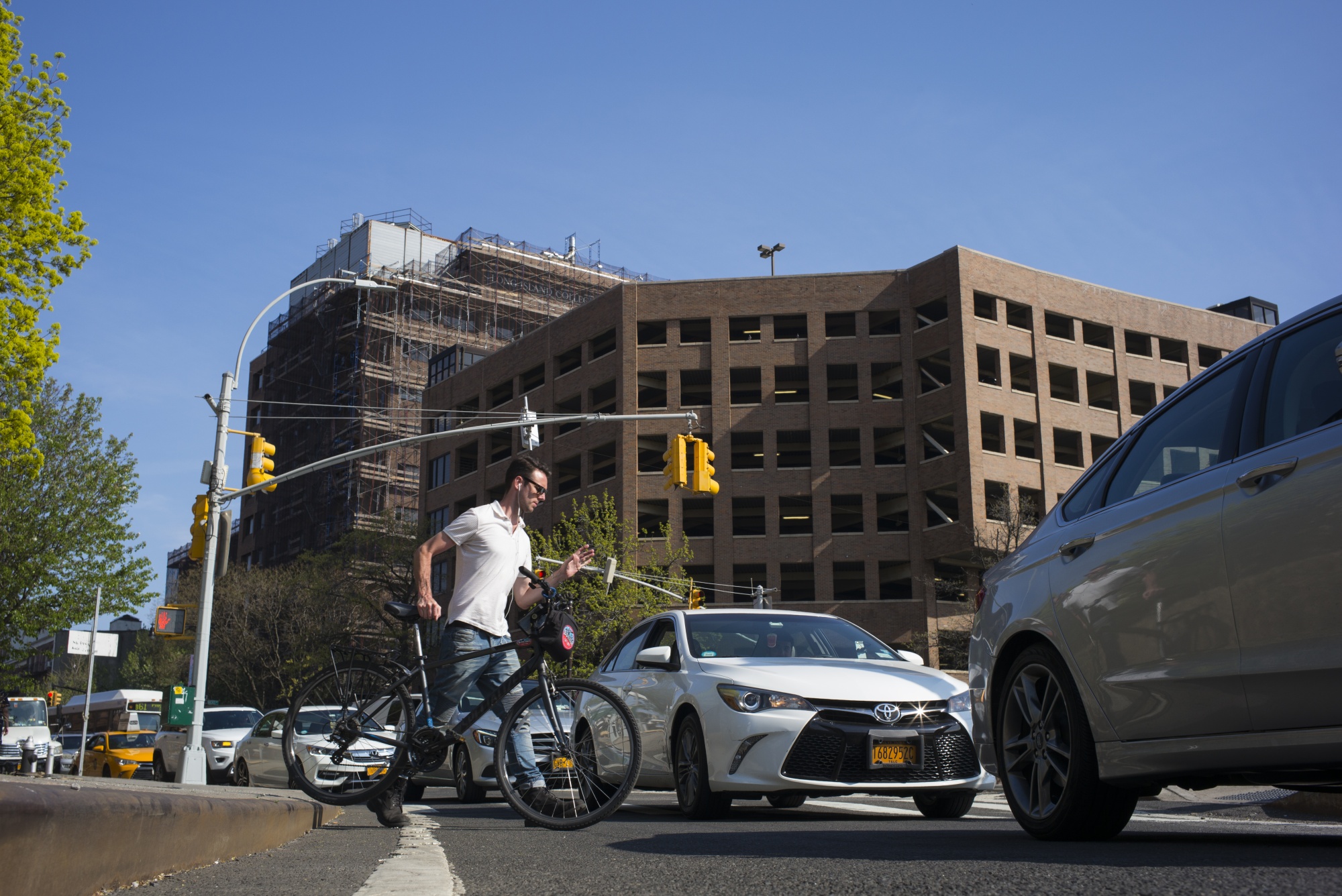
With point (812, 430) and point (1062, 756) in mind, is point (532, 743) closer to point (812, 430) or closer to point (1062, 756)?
point (1062, 756)

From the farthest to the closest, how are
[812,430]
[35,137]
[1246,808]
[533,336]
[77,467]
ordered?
[533,336] < [812,430] < [77,467] < [35,137] < [1246,808]

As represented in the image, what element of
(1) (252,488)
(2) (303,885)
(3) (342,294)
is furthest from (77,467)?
(3) (342,294)

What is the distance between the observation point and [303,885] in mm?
3812

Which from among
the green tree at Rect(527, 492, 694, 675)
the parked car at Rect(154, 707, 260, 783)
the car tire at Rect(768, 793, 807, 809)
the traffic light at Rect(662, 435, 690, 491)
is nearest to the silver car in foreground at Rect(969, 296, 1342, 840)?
the car tire at Rect(768, 793, 807, 809)

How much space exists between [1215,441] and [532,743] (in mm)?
3404

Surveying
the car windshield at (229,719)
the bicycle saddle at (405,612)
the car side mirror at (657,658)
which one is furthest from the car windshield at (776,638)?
the car windshield at (229,719)

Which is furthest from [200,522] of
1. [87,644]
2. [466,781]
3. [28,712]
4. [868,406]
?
[868,406]

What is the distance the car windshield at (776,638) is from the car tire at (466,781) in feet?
14.0

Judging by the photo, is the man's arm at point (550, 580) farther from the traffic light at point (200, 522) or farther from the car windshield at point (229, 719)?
the car windshield at point (229, 719)

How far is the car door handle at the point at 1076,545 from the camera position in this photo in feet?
16.1

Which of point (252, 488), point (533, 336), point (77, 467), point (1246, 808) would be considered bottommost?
point (1246, 808)

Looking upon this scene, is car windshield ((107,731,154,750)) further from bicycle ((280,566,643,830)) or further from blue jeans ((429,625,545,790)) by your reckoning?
blue jeans ((429,625,545,790))

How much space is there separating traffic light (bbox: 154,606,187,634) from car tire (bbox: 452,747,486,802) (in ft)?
36.6

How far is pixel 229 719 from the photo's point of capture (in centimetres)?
2458
